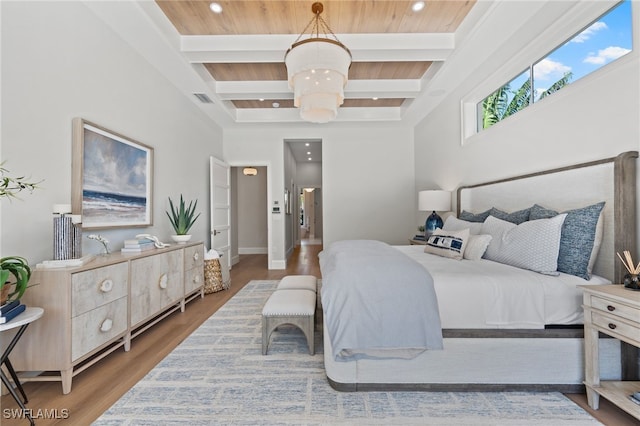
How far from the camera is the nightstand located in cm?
130

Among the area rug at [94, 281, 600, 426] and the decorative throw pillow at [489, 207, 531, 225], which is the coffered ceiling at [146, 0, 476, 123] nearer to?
the decorative throw pillow at [489, 207, 531, 225]

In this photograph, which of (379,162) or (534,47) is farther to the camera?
(379,162)

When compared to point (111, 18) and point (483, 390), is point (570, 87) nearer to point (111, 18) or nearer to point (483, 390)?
point (483, 390)

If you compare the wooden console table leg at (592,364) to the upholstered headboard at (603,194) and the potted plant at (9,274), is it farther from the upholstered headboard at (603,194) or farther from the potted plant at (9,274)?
the potted plant at (9,274)

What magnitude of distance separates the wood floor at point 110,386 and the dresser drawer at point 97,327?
0.20 meters

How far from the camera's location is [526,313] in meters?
1.65

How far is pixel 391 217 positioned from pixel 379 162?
1118mm

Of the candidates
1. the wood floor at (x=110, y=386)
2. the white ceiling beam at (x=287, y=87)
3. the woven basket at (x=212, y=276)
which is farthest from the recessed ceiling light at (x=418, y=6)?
the woven basket at (x=212, y=276)

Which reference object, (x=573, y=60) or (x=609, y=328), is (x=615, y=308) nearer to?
(x=609, y=328)

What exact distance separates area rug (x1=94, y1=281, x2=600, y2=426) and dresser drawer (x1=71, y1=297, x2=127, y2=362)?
1.37 ft

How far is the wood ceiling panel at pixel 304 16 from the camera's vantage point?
246 cm

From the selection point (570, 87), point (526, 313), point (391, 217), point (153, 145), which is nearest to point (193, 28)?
point (153, 145)

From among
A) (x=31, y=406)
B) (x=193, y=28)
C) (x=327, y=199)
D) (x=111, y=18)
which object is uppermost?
(x=193, y=28)

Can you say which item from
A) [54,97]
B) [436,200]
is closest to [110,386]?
[54,97]
